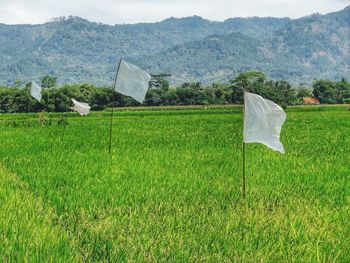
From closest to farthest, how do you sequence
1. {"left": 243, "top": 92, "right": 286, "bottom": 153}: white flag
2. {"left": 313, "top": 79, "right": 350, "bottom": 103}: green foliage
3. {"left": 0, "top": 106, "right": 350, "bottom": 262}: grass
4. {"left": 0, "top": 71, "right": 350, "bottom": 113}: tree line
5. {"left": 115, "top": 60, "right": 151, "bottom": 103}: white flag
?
{"left": 0, "top": 106, "right": 350, "bottom": 262}: grass → {"left": 243, "top": 92, "right": 286, "bottom": 153}: white flag → {"left": 115, "top": 60, "right": 151, "bottom": 103}: white flag → {"left": 0, "top": 71, "right": 350, "bottom": 113}: tree line → {"left": 313, "top": 79, "right": 350, "bottom": 103}: green foliage

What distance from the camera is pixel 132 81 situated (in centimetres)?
835

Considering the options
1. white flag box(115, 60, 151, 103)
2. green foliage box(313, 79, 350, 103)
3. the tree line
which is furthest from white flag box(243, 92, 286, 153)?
green foliage box(313, 79, 350, 103)

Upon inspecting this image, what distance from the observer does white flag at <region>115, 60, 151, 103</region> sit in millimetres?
8273

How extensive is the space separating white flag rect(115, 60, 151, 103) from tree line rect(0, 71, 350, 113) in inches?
2428

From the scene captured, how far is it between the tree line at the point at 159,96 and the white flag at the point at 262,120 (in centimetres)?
6564

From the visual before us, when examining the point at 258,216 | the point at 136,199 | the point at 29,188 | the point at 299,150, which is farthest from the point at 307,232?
the point at 299,150

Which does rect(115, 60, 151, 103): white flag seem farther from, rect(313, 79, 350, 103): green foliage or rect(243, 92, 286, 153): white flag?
rect(313, 79, 350, 103): green foliage

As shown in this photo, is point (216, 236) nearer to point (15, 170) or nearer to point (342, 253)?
point (342, 253)

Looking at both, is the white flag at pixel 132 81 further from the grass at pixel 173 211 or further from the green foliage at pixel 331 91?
the green foliage at pixel 331 91

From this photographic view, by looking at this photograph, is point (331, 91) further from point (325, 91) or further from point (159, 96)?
point (159, 96)

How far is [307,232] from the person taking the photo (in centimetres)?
383

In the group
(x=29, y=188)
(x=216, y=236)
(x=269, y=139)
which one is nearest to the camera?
(x=216, y=236)

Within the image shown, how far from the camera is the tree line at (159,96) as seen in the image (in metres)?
73.2

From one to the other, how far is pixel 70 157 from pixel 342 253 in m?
6.29
